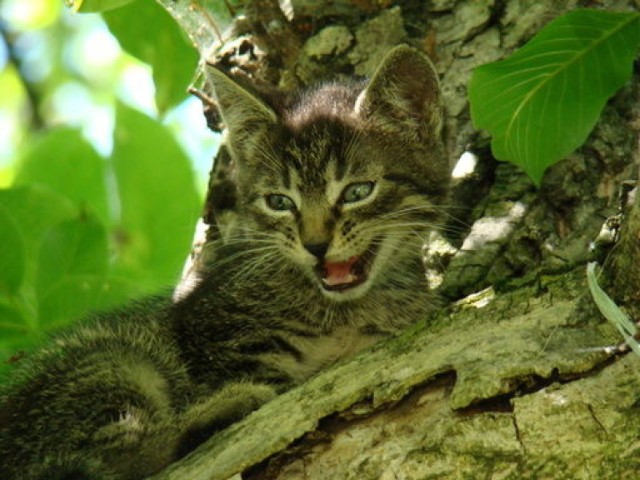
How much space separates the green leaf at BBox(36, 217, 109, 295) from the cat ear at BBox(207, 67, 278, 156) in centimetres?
105

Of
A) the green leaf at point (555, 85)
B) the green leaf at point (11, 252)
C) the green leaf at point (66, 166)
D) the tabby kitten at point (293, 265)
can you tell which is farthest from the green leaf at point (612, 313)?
the green leaf at point (66, 166)

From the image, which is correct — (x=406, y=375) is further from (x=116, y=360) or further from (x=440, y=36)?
(x=440, y=36)

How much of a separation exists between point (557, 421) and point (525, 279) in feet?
2.10

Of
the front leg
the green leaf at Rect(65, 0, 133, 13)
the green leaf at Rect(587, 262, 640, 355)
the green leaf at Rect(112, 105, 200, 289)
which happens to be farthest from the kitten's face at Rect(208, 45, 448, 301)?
the green leaf at Rect(587, 262, 640, 355)

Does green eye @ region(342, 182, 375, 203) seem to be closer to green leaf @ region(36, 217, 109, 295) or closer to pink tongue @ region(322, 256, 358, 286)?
pink tongue @ region(322, 256, 358, 286)

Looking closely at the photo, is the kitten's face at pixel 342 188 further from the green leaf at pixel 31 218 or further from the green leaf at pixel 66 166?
the green leaf at pixel 31 218

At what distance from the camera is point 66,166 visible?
4.86 meters

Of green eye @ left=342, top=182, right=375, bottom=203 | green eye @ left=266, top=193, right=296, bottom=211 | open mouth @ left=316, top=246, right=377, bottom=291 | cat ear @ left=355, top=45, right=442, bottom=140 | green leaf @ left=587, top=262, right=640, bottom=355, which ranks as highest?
green leaf @ left=587, top=262, right=640, bottom=355

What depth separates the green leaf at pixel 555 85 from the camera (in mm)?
2730

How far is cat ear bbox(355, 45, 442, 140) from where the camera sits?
418cm

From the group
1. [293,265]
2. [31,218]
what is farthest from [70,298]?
[293,265]

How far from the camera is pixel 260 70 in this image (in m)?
5.05

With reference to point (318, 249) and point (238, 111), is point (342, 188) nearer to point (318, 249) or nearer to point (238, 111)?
point (318, 249)

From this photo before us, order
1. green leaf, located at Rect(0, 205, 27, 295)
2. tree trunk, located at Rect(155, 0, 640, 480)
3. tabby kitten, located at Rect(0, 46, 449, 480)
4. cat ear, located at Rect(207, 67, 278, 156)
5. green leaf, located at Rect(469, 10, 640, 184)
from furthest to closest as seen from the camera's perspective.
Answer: cat ear, located at Rect(207, 67, 278, 156), tabby kitten, located at Rect(0, 46, 449, 480), green leaf, located at Rect(0, 205, 27, 295), green leaf, located at Rect(469, 10, 640, 184), tree trunk, located at Rect(155, 0, 640, 480)
